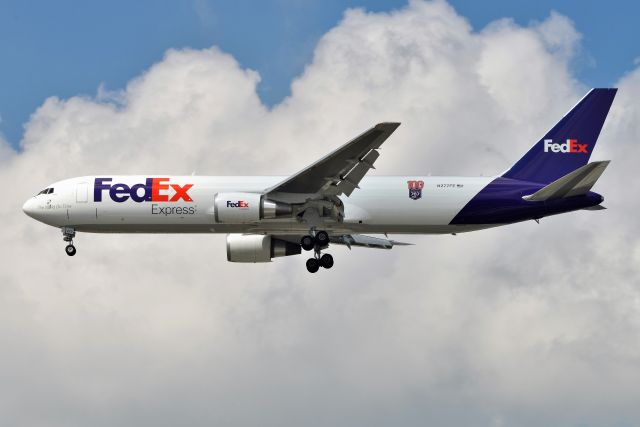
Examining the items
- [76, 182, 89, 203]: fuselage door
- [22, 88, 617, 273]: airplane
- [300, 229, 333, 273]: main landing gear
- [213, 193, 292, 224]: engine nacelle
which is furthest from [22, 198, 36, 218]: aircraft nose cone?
[300, 229, 333, 273]: main landing gear

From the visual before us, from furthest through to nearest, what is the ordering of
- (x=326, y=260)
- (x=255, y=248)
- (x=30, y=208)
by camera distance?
(x=255, y=248)
(x=30, y=208)
(x=326, y=260)

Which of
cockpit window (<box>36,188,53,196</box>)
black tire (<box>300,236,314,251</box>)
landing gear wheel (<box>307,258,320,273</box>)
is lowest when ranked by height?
landing gear wheel (<box>307,258,320,273</box>)

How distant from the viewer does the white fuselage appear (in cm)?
6306

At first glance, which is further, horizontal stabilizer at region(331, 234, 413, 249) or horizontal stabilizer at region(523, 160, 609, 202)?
horizontal stabilizer at region(331, 234, 413, 249)

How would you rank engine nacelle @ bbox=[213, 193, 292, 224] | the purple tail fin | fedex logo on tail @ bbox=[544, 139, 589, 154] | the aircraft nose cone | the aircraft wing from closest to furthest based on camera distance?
the aircraft wing < engine nacelle @ bbox=[213, 193, 292, 224] < the aircraft nose cone < the purple tail fin < fedex logo on tail @ bbox=[544, 139, 589, 154]

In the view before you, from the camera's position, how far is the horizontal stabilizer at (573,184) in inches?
2376

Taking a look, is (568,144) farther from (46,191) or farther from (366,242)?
(46,191)

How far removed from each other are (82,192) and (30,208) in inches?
130

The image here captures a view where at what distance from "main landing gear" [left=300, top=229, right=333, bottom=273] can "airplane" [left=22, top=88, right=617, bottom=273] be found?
0.05 m

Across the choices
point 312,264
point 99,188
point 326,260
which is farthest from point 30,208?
point 326,260

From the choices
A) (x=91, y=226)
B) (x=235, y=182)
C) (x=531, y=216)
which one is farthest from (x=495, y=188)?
(x=91, y=226)

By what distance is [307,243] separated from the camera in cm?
6366

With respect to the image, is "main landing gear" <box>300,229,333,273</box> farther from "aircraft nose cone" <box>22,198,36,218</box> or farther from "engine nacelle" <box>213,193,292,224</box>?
"aircraft nose cone" <box>22,198,36,218</box>

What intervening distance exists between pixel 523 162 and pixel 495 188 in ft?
9.52
